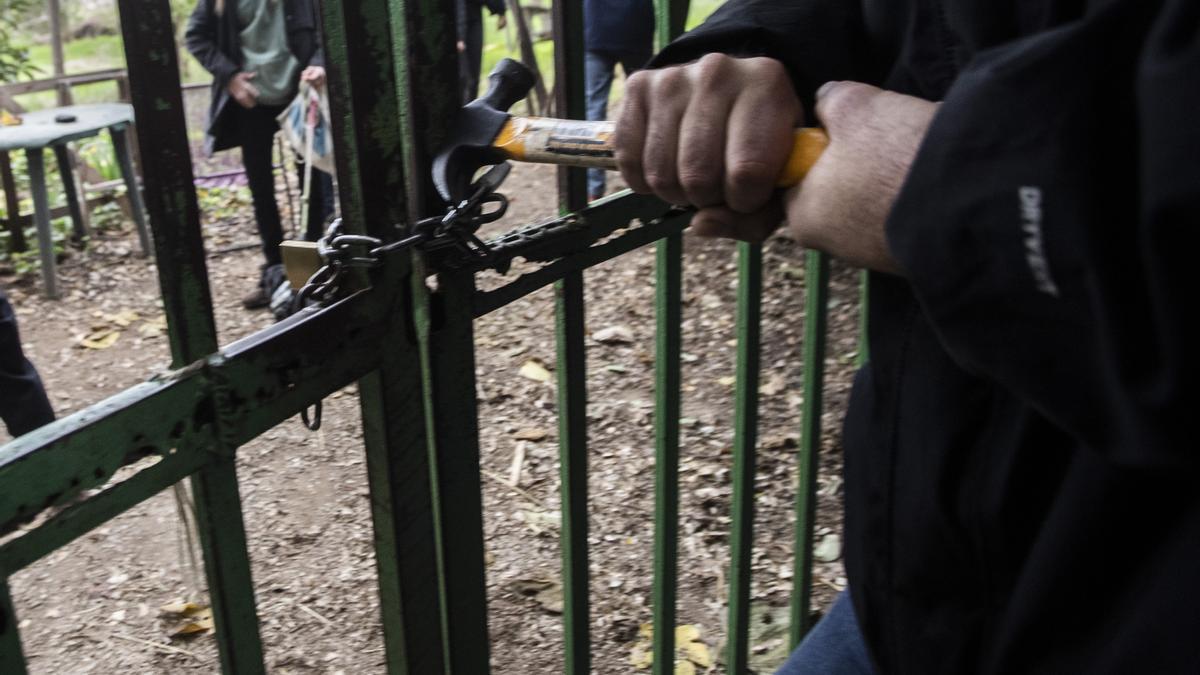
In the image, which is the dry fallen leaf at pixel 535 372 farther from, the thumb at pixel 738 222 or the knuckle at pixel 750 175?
the knuckle at pixel 750 175

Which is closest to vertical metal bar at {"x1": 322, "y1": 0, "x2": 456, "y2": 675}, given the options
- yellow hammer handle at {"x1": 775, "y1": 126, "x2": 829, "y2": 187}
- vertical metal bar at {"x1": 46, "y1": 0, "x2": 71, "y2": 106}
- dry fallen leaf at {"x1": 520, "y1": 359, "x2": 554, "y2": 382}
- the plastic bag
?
yellow hammer handle at {"x1": 775, "y1": 126, "x2": 829, "y2": 187}

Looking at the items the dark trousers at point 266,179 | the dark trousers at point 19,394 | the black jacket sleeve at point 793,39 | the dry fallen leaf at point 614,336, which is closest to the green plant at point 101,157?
the dark trousers at point 266,179

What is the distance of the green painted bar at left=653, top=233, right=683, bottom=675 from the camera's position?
173cm

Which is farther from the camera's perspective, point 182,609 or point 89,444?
point 182,609

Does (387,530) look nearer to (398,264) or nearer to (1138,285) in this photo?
(398,264)

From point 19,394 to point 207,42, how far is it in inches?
105

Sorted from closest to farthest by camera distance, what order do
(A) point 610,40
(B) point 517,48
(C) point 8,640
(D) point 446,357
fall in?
1. (C) point 8,640
2. (D) point 446,357
3. (A) point 610,40
4. (B) point 517,48

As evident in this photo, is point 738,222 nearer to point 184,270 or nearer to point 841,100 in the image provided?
point 841,100

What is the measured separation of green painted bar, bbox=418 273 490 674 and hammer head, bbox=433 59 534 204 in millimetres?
130

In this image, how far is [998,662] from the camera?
951mm

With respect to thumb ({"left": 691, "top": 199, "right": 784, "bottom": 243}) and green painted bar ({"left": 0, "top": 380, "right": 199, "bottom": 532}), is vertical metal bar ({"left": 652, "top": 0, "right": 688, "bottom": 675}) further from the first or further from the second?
green painted bar ({"left": 0, "top": 380, "right": 199, "bottom": 532})

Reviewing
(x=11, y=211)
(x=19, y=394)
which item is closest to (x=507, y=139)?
(x=19, y=394)

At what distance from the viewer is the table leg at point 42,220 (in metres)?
6.89

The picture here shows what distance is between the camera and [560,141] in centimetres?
118
